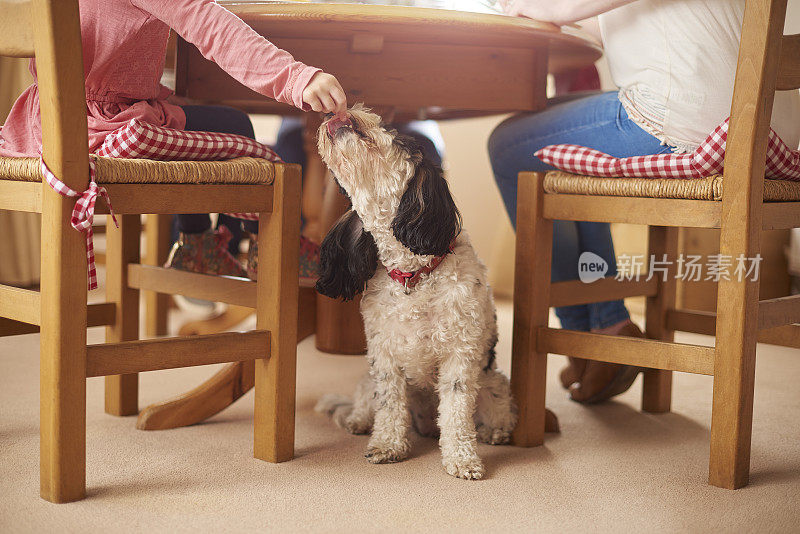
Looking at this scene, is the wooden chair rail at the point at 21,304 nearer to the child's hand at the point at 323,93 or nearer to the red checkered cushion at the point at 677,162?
the child's hand at the point at 323,93

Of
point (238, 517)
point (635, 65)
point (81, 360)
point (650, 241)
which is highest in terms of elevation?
point (635, 65)

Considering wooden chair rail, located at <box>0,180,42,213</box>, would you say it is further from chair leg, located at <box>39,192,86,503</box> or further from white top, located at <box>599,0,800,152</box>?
white top, located at <box>599,0,800,152</box>

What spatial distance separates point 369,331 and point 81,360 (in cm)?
54

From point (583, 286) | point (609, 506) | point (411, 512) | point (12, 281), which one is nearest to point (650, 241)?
point (583, 286)

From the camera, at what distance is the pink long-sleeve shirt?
140cm

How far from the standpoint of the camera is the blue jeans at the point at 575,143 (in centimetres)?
169

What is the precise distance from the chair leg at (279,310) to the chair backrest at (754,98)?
2.58 ft

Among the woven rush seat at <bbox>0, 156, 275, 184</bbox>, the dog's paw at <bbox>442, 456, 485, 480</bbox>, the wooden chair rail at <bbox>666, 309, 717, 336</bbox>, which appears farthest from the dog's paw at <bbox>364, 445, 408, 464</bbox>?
the wooden chair rail at <bbox>666, 309, 717, 336</bbox>

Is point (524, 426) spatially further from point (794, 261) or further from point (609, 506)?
point (794, 261)

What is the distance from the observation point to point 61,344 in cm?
125

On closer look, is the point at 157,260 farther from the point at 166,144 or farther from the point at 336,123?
the point at 336,123

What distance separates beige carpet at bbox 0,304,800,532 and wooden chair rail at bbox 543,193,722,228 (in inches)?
19.4

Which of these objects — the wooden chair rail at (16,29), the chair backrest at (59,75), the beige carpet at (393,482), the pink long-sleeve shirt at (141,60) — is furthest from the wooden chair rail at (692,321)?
the wooden chair rail at (16,29)

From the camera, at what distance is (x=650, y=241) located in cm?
200
